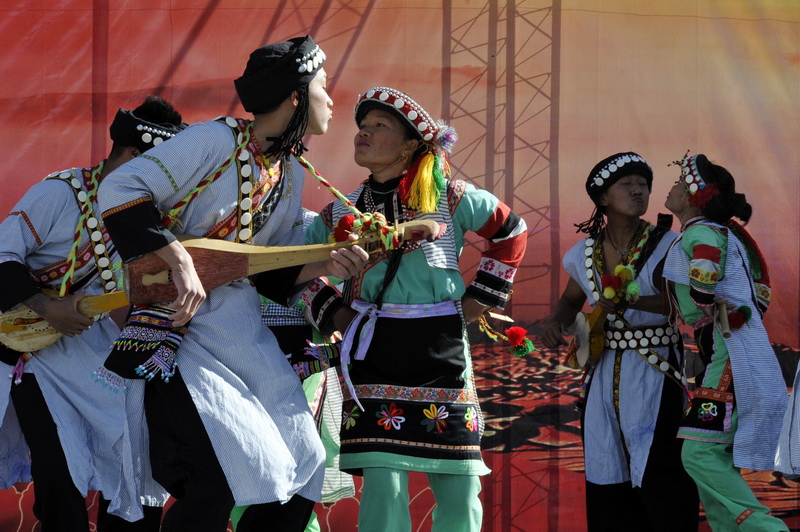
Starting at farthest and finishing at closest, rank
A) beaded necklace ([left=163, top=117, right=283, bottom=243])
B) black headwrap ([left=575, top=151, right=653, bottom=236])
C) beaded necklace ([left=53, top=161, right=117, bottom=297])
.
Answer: black headwrap ([left=575, top=151, right=653, bottom=236]) < beaded necklace ([left=53, top=161, right=117, bottom=297]) < beaded necklace ([left=163, top=117, right=283, bottom=243])

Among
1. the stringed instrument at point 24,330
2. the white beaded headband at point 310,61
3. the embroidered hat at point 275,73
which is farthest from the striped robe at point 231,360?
the stringed instrument at point 24,330

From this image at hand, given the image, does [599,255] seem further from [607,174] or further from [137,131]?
[137,131]

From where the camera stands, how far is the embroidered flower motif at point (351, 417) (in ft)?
13.3

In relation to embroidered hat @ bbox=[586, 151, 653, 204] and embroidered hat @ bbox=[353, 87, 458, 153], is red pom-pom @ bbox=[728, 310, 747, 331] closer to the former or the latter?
embroidered hat @ bbox=[586, 151, 653, 204]

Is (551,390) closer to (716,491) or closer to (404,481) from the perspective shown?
(716,491)

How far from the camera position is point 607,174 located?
502 centimetres

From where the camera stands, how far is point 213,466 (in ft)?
10.6

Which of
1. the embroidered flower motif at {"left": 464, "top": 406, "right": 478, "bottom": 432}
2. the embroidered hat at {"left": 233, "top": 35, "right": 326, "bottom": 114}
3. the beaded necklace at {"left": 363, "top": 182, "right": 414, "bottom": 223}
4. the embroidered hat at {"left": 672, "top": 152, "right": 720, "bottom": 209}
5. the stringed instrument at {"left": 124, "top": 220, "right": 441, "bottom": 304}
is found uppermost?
the embroidered hat at {"left": 233, "top": 35, "right": 326, "bottom": 114}

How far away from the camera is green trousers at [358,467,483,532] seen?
155 inches

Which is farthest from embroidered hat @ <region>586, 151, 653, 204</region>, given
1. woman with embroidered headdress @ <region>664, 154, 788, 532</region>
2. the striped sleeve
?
the striped sleeve

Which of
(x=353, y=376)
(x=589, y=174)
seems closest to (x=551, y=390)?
(x=589, y=174)

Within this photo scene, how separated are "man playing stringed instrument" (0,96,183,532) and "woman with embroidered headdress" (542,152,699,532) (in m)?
1.86

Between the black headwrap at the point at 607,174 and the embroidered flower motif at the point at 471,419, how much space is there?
133 centimetres

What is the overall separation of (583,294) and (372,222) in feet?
5.78
